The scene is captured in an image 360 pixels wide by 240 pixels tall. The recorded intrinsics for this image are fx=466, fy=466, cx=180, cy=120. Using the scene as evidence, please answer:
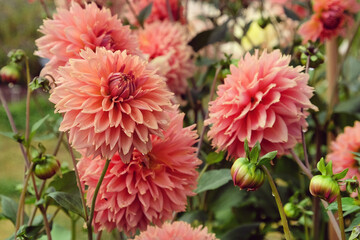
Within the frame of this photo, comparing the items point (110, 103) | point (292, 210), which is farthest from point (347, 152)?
point (110, 103)

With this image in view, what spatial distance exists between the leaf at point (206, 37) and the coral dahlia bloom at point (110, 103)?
36 cm

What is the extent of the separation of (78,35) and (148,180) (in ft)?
0.47

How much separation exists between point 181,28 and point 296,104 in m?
0.32

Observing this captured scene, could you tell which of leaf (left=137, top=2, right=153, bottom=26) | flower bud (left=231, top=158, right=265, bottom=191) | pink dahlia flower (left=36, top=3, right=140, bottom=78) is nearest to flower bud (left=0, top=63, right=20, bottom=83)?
pink dahlia flower (left=36, top=3, right=140, bottom=78)

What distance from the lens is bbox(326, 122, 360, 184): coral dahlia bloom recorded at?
1.68 ft

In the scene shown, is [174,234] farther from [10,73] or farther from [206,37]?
[206,37]

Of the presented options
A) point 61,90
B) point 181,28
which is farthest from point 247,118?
point 181,28

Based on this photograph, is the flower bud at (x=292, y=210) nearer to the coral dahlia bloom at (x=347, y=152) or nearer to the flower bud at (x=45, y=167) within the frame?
the coral dahlia bloom at (x=347, y=152)

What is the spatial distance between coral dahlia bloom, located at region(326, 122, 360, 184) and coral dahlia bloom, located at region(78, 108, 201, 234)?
208 millimetres

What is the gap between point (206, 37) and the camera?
0.70 meters

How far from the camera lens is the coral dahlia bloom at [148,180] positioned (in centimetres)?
38

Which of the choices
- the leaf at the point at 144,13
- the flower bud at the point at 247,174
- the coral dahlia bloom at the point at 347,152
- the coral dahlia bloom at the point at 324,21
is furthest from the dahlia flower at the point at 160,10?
the flower bud at the point at 247,174

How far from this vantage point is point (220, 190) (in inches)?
26.7

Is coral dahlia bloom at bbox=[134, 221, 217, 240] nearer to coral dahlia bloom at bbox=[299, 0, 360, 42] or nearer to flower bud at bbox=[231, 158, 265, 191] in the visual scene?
flower bud at bbox=[231, 158, 265, 191]
